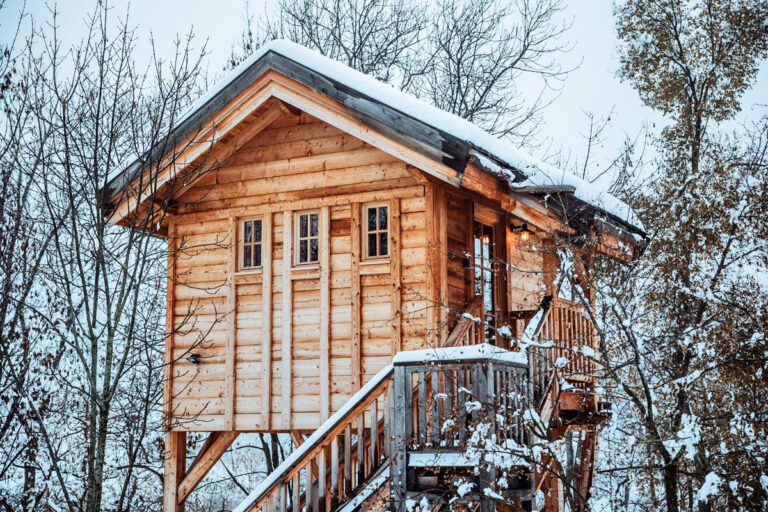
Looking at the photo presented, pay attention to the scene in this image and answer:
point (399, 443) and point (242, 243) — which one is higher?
point (242, 243)

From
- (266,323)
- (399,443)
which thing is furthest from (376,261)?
(399,443)

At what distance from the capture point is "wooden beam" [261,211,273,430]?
41.9 ft

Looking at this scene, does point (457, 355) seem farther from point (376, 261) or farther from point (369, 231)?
point (369, 231)

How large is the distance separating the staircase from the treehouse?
27 centimetres

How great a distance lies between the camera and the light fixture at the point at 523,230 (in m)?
13.9

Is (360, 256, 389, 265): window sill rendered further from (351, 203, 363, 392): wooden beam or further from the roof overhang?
the roof overhang

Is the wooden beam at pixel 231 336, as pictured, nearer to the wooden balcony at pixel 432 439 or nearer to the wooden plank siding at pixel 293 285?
the wooden plank siding at pixel 293 285

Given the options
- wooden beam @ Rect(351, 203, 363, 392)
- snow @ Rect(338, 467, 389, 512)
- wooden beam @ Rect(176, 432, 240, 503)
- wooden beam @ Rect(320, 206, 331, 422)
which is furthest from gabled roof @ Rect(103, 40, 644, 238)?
wooden beam @ Rect(176, 432, 240, 503)

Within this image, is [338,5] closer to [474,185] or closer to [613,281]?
[474,185]

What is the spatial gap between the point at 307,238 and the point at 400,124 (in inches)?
103

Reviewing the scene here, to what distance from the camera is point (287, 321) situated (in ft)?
41.9

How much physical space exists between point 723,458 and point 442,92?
63.1 ft

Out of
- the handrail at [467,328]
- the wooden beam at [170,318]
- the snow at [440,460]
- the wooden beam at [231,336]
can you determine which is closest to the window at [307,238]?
the wooden beam at [231,336]

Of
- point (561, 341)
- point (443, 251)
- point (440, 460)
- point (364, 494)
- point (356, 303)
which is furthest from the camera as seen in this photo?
point (356, 303)
